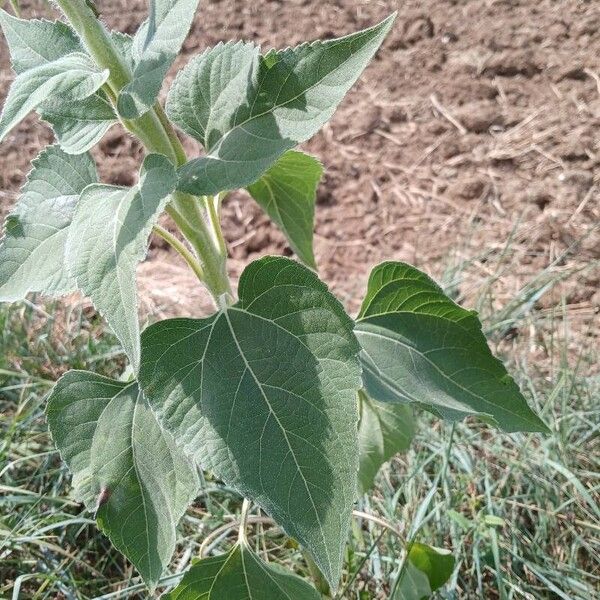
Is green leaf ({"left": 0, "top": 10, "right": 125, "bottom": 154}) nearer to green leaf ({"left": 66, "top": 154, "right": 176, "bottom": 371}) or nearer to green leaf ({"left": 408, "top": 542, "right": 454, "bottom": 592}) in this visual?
green leaf ({"left": 66, "top": 154, "right": 176, "bottom": 371})

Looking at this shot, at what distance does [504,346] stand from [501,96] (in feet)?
2.99

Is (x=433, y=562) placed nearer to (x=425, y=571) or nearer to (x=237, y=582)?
(x=425, y=571)

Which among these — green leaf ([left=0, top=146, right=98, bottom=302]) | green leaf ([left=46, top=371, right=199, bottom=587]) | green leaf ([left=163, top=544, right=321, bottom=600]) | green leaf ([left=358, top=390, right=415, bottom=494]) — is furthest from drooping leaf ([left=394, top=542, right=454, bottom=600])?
green leaf ([left=0, top=146, right=98, bottom=302])

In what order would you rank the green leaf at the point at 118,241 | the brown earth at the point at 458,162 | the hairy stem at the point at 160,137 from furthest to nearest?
1. the brown earth at the point at 458,162
2. the hairy stem at the point at 160,137
3. the green leaf at the point at 118,241

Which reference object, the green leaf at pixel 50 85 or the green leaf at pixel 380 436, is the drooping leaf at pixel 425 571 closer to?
the green leaf at pixel 380 436

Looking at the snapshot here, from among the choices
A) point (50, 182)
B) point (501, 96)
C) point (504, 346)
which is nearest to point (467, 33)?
point (501, 96)

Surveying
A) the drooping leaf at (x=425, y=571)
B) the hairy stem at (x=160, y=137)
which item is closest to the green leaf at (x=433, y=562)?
the drooping leaf at (x=425, y=571)

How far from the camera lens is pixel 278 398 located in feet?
2.80

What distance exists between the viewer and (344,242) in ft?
8.00

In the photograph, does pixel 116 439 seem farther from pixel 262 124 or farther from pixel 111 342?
pixel 111 342

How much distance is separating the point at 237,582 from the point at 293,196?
563 millimetres

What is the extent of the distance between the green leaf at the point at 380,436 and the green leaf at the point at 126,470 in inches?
14.9

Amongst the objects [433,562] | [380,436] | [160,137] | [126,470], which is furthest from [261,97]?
[433,562]

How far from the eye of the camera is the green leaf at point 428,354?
3.41 ft
